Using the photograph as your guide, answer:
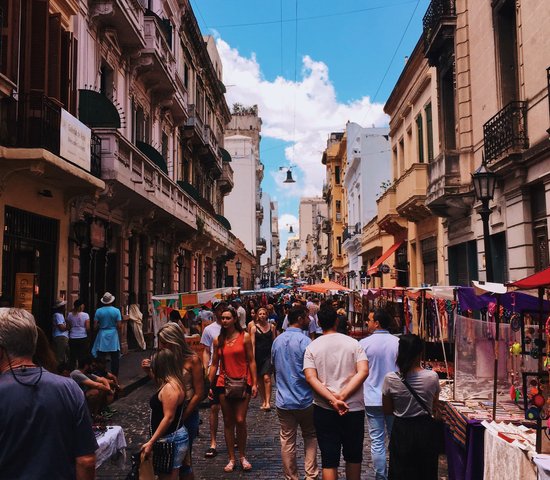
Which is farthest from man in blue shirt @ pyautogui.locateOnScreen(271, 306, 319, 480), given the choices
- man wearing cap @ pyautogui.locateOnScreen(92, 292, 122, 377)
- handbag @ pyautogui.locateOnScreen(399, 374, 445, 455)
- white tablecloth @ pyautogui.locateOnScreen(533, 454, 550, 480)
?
man wearing cap @ pyautogui.locateOnScreen(92, 292, 122, 377)

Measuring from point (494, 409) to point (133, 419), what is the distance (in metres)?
5.93

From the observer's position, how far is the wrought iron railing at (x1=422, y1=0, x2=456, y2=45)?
52.7 feet

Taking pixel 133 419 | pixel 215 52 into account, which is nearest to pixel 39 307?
pixel 133 419

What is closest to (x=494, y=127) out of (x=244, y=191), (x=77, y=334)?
(x=77, y=334)

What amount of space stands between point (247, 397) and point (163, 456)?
7.77 ft

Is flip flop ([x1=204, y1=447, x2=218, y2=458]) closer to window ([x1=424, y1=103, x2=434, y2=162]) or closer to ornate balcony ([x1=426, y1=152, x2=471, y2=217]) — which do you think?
ornate balcony ([x1=426, y1=152, x2=471, y2=217])

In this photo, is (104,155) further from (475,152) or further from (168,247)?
(168,247)

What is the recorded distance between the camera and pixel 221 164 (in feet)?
125

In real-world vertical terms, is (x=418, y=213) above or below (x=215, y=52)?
below

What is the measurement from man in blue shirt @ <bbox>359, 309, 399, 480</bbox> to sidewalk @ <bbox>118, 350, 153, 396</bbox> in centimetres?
690

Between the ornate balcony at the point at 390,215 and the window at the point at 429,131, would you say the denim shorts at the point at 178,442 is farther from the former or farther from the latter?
the ornate balcony at the point at 390,215

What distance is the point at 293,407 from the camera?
5648mm

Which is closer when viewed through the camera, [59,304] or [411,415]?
[411,415]

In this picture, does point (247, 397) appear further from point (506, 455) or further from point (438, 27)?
point (438, 27)
